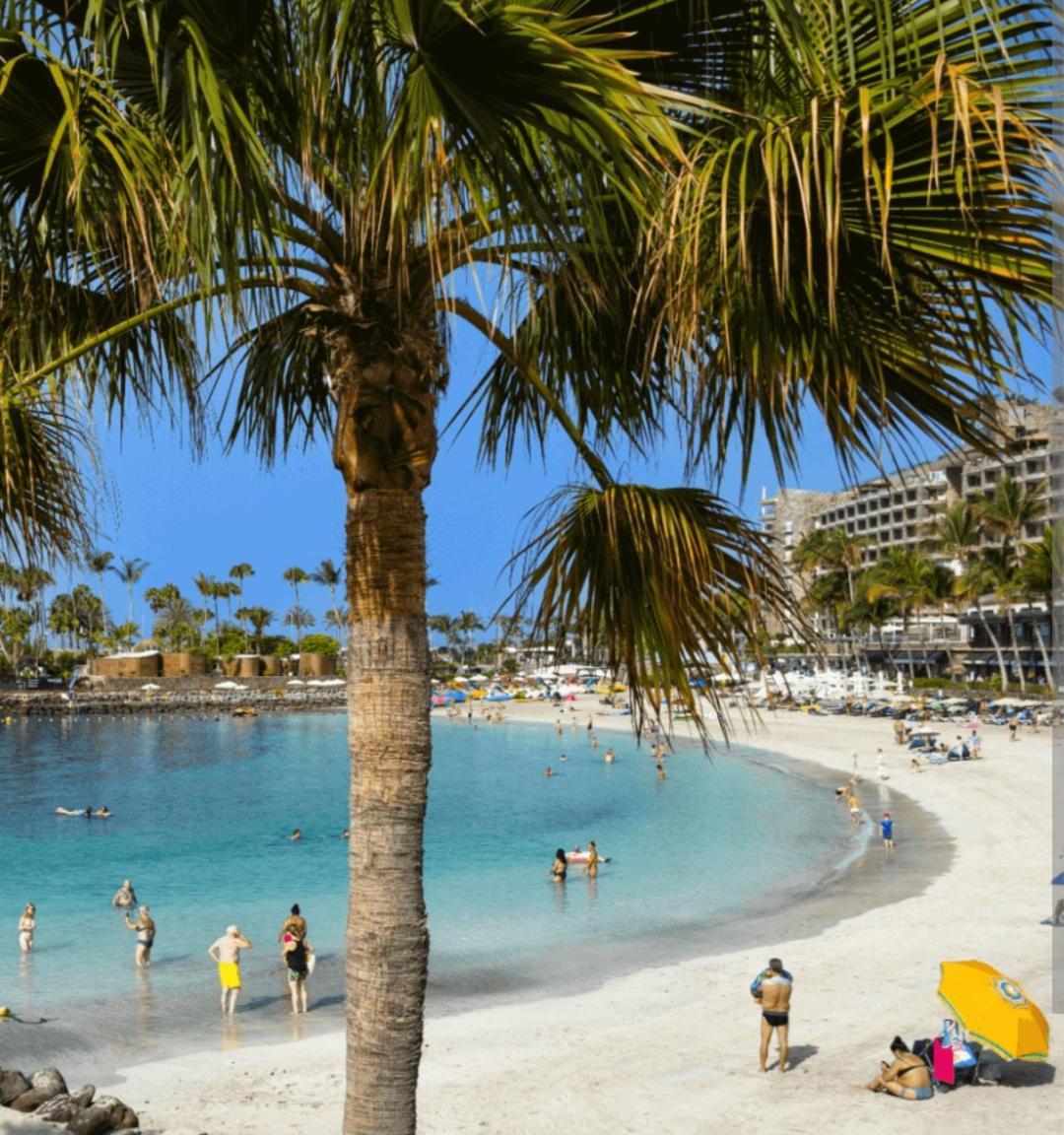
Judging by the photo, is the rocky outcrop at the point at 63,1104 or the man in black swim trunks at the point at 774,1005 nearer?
the rocky outcrop at the point at 63,1104

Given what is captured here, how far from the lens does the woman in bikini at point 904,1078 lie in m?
11.3

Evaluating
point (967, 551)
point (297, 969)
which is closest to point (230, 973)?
point (297, 969)

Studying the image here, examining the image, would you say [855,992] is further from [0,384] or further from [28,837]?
[28,837]

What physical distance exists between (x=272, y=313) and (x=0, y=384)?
976 millimetres

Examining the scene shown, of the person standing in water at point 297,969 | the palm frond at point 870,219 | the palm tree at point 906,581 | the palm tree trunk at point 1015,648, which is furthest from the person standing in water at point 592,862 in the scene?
the palm tree at point 906,581

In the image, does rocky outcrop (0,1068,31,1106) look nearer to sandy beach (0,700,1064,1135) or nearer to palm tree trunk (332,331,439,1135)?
sandy beach (0,700,1064,1135)

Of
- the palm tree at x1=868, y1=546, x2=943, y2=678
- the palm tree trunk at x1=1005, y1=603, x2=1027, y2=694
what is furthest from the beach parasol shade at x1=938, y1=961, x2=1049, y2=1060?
the palm tree at x1=868, y1=546, x2=943, y2=678

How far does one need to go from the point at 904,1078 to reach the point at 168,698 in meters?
109

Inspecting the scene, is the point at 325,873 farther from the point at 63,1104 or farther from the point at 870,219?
the point at 870,219

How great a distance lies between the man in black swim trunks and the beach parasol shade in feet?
Answer: 5.73

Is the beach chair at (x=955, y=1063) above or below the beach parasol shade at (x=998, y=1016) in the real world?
below

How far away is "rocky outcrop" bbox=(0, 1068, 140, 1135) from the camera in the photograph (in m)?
10.8

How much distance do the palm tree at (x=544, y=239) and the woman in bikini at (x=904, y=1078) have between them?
869 cm

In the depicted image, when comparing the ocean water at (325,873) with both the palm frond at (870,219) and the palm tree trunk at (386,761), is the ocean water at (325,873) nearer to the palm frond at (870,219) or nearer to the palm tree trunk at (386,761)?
the palm tree trunk at (386,761)
